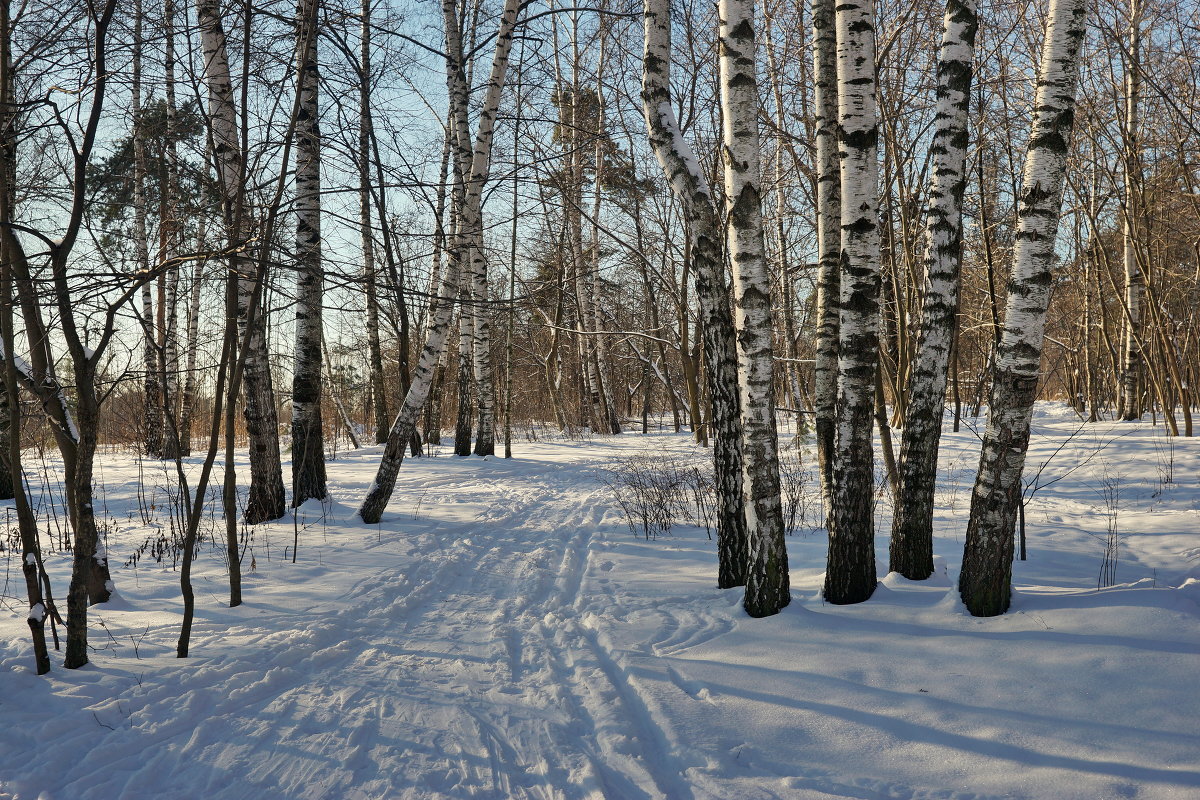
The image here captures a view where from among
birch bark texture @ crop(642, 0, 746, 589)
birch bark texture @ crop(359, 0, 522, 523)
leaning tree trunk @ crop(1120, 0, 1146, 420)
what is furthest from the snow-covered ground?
leaning tree trunk @ crop(1120, 0, 1146, 420)

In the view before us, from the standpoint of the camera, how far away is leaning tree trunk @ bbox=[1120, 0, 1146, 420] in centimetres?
1077

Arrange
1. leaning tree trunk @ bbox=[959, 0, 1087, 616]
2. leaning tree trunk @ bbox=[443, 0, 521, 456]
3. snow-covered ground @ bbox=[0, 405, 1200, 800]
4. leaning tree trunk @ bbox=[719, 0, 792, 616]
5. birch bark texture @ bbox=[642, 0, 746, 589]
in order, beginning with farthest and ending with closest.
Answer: leaning tree trunk @ bbox=[443, 0, 521, 456] → birch bark texture @ bbox=[642, 0, 746, 589] → leaning tree trunk @ bbox=[719, 0, 792, 616] → leaning tree trunk @ bbox=[959, 0, 1087, 616] → snow-covered ground @ bbox=[0, 405, 1200, 800]

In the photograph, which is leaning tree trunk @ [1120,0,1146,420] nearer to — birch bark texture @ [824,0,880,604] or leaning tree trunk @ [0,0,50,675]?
birch bark texture @ [824,0,880,604]

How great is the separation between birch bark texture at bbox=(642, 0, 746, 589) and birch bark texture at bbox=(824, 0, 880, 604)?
674 millimetres

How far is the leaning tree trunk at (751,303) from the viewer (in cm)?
395

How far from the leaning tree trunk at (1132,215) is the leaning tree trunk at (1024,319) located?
775 cm

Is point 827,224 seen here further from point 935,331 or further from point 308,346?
point 308,346

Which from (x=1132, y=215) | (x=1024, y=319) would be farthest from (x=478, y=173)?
(x=1132, y=215)

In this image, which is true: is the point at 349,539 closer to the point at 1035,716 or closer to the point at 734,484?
the point at 734,484

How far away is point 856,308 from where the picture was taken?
409cm

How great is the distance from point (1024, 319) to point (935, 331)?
0.97m

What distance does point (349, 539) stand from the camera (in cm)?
655

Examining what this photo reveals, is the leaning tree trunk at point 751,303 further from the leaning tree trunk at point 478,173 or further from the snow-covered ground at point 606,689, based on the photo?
the leaning tree trunk at point 478,173

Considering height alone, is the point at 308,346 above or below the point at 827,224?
below
